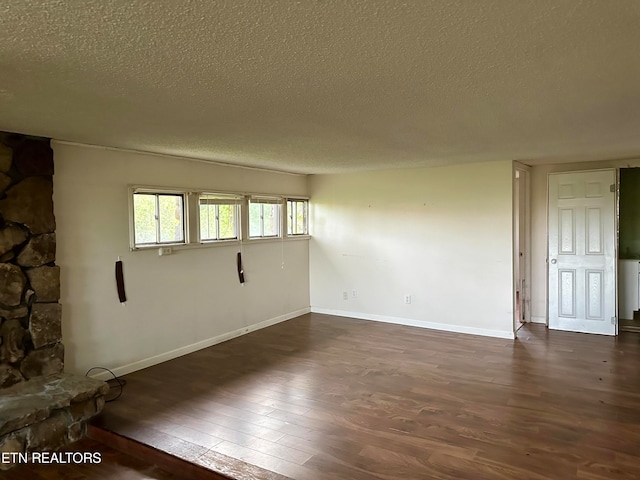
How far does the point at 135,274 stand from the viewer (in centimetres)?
423

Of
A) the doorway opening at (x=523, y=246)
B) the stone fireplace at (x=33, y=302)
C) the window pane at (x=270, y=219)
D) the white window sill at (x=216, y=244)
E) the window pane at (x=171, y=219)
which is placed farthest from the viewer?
the window pane at (x=270, y=219)

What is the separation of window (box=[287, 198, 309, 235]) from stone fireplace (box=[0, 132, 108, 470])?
3.35 m

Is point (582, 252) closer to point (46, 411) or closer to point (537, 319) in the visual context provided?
point (537, 319)

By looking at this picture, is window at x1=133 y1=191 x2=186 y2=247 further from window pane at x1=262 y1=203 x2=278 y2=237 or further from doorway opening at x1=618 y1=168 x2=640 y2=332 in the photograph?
doorway opening at x1=618 y1=168 x2=640 y2=332

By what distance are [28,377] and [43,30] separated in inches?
113

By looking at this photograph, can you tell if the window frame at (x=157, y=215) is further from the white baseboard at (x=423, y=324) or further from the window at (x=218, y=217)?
the white baseboard at (x=423, y=324)

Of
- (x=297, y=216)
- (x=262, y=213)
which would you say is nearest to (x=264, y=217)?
(x=262, y=213)

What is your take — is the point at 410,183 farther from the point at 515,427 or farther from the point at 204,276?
the point at 515,427

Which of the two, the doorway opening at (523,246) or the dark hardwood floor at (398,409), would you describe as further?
the doorway opening at (523,246)

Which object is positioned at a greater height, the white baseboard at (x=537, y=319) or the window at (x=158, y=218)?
the window at (x=158, y=218)

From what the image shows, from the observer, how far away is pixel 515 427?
2.97m

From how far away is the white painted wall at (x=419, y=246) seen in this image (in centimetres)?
529

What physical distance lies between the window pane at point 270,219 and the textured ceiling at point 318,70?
237 centimetres

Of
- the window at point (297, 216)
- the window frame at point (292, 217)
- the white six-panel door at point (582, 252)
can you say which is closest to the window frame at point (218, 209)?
the window frame at point (292, 217)
